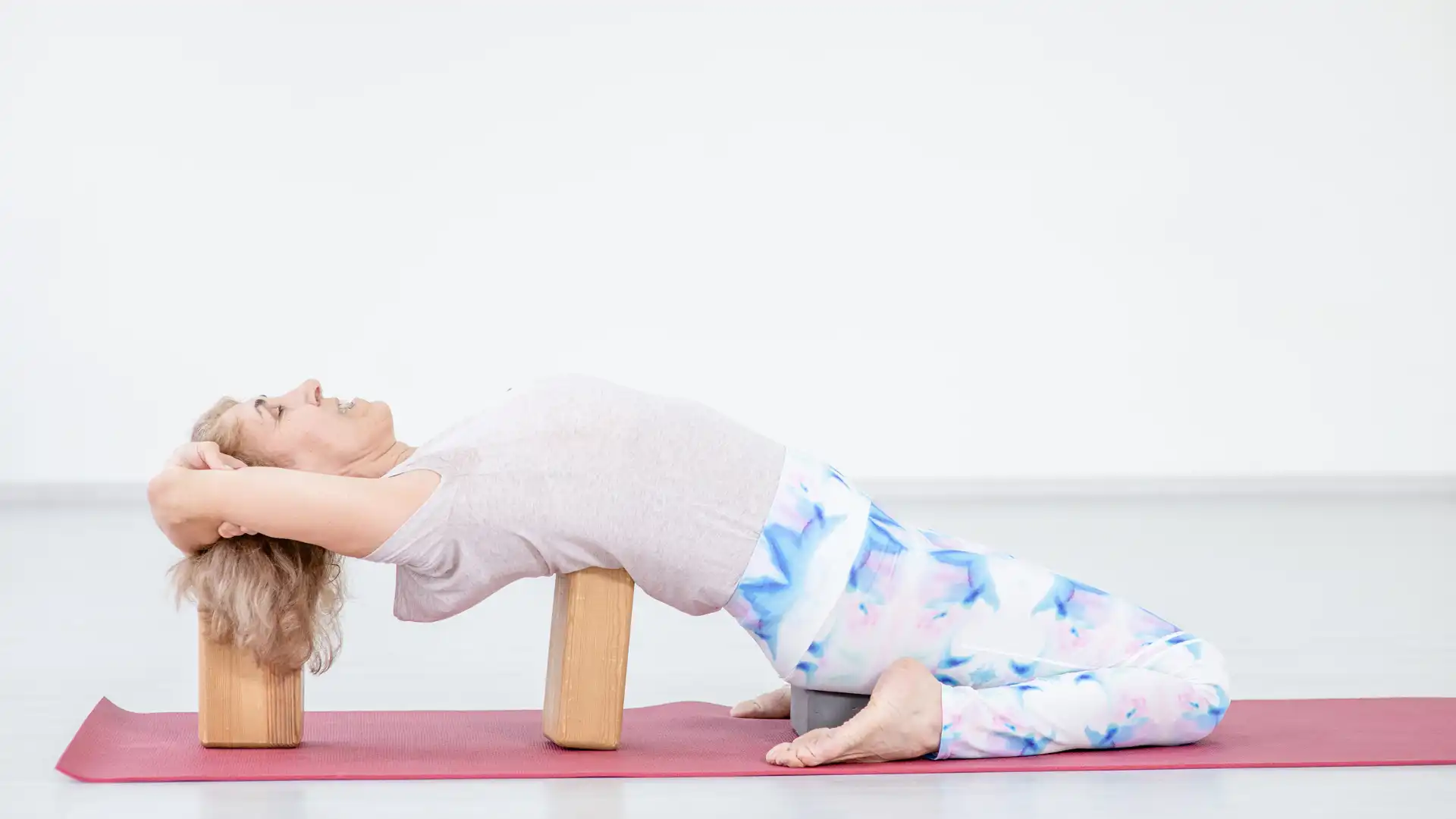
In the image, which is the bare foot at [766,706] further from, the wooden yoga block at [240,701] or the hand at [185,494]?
the hand at [185,494]

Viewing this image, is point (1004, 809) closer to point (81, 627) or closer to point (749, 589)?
point (749, 589)

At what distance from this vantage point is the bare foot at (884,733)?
209cm

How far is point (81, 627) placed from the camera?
359cm

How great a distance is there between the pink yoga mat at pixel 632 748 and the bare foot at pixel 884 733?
0.02 meters

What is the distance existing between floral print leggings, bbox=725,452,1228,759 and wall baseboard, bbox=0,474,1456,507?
4.49 m

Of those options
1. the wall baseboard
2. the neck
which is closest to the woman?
the neck

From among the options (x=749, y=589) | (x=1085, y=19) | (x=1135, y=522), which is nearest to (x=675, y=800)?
(x=749, y=589)

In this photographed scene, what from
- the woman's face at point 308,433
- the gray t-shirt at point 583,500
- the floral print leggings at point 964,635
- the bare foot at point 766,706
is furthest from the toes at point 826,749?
the woman's face at point 308,433

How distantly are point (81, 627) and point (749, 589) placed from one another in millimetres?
2154

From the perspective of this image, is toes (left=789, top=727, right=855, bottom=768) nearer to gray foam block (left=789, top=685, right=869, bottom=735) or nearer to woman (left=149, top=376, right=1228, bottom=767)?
woman (left=149, top=376, right=1228, bottom=767)

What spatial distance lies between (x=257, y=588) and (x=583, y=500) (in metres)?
0.50

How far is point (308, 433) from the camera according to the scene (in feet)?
7.22

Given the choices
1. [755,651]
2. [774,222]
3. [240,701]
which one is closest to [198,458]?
[240,701]

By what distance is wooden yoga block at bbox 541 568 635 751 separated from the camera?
221 centimetres
